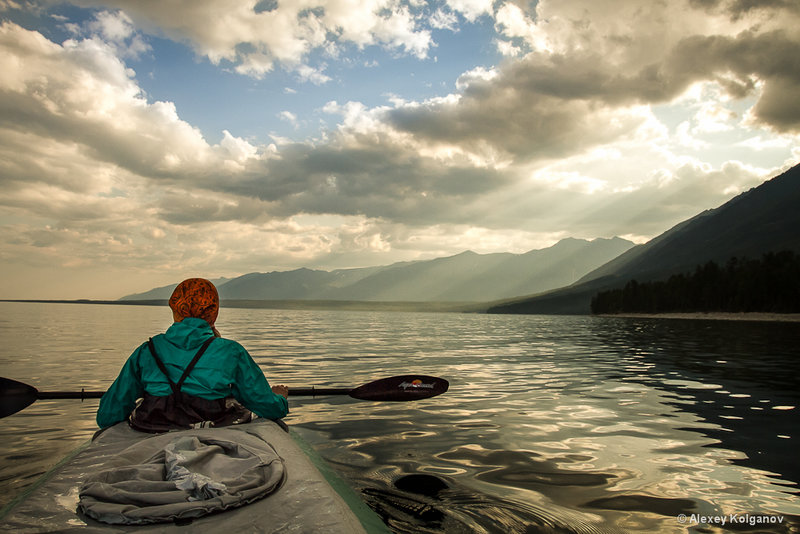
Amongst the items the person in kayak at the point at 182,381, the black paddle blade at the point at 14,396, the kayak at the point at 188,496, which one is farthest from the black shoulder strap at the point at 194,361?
the black paddle blade at the point at 14,396

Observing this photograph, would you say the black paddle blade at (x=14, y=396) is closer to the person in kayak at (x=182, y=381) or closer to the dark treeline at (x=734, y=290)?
the person in kayak at (x=182, y=381)

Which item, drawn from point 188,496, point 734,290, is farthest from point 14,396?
point 734,290

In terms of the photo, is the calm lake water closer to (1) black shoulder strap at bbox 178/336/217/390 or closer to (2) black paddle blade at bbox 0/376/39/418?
(2) black paddle blade at bbox 0/376/39/418

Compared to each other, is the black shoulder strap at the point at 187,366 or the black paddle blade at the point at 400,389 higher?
the black shoulder strap at the point at 187,366

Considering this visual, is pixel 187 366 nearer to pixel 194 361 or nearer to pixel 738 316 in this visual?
pixel 194 361

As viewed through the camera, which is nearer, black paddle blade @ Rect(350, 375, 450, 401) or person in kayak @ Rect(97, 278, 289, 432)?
person in kayak @ Rect(97, 278, 289, 432)

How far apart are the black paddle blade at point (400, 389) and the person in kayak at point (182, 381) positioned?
17.8ft

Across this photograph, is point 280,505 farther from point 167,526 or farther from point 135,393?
point 135,393

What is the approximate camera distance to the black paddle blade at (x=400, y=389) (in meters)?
11.9

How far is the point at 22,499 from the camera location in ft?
14.0

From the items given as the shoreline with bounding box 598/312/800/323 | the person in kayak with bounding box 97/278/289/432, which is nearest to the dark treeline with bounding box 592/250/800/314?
the shoreline with bounding box 598/312/800/323

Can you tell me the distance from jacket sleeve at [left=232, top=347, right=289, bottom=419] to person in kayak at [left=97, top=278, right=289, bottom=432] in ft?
0.04

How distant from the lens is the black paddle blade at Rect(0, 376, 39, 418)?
10062 millimetres

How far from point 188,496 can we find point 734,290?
165517 millimetres
